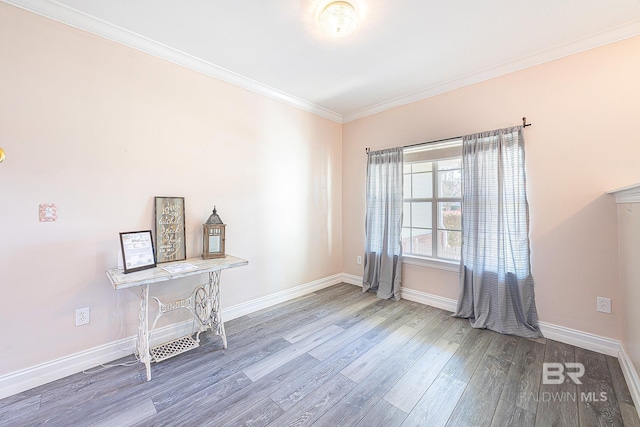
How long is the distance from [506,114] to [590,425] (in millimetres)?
2497

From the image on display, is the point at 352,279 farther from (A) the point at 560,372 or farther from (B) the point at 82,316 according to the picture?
(B) the point at 82,316

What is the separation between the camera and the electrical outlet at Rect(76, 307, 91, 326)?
1.92 metres

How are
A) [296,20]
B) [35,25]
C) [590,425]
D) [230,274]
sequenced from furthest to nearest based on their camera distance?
[230,274]
[296,20]
[35,25]
[590,425]

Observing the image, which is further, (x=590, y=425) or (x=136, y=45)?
(x=136, y=45)

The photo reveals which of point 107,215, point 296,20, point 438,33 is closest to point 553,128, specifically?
point 438,33

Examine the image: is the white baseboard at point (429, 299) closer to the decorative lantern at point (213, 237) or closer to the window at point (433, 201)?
the window at point (433, 201)

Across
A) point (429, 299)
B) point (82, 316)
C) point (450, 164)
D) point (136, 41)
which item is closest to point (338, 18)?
point (136, 41)

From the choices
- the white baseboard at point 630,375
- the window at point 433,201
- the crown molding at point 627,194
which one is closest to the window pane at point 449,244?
the window at point 433,201

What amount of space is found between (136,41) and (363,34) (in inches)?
75.3

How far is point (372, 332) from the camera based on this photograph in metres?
2.50

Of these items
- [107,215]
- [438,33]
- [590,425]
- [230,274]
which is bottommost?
[590,425]

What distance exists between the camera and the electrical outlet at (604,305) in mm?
2086

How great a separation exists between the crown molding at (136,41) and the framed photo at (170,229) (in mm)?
1308

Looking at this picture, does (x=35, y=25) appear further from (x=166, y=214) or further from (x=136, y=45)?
(x=166, y=214)
